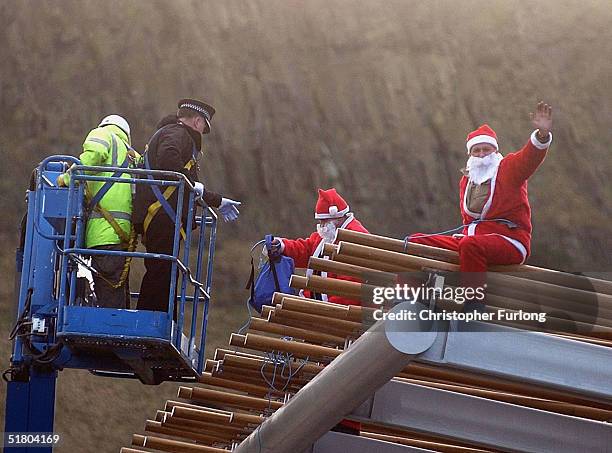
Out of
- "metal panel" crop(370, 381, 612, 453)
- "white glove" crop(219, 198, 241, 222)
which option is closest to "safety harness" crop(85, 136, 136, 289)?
"white glove" crop(219, 198, 241, 222)

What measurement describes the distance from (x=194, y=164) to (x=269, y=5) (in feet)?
72.8

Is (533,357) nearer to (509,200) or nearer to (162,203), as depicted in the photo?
(509,200)

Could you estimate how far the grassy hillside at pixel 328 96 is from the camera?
2841 cm

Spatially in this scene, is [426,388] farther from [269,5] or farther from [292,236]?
[269,5]

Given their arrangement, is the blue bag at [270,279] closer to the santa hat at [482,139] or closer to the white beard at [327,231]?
the white beard at [327,231]

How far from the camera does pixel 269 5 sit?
102 feet

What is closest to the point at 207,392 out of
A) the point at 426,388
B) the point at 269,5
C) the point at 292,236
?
the point at 426,388

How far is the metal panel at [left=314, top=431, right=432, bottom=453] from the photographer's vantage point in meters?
7.50

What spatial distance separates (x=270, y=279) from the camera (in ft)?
33.3

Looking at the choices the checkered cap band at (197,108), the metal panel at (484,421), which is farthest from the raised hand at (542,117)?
the checkered cap band at (197,108)

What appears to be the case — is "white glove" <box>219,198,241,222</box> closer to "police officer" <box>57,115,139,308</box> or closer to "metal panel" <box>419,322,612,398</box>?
"police officer" <box>57,115,139,308</box>

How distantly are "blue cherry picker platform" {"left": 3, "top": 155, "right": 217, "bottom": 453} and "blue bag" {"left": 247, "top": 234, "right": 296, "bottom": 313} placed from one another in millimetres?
487

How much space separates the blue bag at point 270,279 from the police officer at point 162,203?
3.11 ft

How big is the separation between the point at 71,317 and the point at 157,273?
2.57ft
